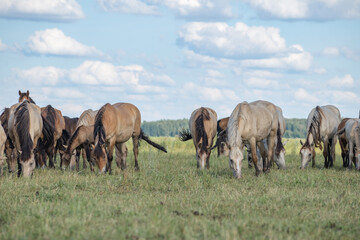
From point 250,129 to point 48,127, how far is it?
6713 mm

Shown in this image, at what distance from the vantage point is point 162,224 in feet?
22.5

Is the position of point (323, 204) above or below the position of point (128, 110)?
below

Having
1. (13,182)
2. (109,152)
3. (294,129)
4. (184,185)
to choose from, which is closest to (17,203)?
(13,182)

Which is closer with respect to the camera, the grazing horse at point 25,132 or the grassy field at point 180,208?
the grassy field at point 180,208

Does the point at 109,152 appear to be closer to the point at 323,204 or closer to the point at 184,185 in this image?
the point at 184,185

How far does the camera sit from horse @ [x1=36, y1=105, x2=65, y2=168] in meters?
15.5

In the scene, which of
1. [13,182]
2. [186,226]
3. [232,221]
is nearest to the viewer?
[186,226]

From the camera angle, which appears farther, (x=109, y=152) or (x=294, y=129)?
(x=294, y=129)

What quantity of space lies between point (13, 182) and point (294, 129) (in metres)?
67.7

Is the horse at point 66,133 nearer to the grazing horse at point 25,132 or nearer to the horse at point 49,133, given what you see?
the horse at point 49,133

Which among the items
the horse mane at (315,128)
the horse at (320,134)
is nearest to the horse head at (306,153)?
the horse at (320,134)

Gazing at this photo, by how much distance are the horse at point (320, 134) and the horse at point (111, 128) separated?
584 cm

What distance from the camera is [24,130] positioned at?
12.7 meters

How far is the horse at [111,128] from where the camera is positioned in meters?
13.0
